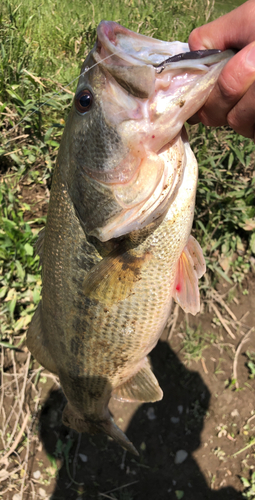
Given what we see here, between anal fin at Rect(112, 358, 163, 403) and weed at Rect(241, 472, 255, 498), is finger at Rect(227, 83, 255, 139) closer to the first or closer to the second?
anal fin at Rect(112, 358, 163, 403)

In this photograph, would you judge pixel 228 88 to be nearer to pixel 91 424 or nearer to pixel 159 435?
pixel 91 424

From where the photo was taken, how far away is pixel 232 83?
119 cm

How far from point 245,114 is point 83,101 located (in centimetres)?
65

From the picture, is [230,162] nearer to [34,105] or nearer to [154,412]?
[34,105]

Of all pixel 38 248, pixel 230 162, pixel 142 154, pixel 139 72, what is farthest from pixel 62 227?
pixel 230 162

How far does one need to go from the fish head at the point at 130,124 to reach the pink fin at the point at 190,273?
12.9 inches

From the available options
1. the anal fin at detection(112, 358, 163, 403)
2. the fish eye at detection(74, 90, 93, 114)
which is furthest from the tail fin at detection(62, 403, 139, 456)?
the fish eye at detection(74, 90, 93, 114)

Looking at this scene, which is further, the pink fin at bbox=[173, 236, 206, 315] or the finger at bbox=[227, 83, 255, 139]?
the pink fin at bbox=[173, 236, 206, 315]

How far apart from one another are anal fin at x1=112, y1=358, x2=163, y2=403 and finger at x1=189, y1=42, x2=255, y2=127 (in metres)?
1.38

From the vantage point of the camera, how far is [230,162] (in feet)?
9.82

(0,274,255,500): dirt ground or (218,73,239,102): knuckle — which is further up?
(218,73,239,102): knuckle

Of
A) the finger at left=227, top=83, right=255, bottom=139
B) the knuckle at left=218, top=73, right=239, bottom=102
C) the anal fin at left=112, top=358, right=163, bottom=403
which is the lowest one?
the anal fin at left=112, top=358, right=163, bottom=403

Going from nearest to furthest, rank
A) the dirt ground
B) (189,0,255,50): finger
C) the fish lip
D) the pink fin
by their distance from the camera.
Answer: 1. the fish lip
2. (189,0,255,50): finger
3. the pink fin
4. the dirt ground

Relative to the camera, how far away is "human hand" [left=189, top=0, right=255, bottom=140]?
1158 mm
